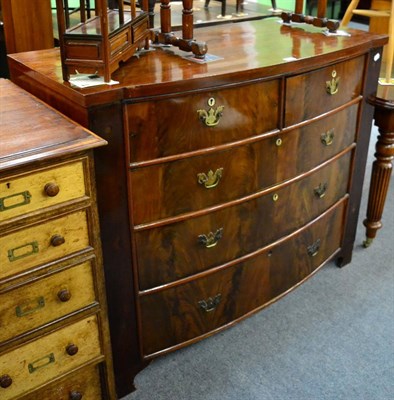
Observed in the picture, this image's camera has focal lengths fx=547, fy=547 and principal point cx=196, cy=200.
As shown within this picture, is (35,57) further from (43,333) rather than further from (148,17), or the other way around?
(43,333)

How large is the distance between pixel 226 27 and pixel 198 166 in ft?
2.57

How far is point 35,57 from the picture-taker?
162 cm

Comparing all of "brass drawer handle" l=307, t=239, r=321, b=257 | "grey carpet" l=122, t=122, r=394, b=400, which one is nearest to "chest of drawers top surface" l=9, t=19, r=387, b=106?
"brass drawer handle" l=307, t=239, r=321, b=257

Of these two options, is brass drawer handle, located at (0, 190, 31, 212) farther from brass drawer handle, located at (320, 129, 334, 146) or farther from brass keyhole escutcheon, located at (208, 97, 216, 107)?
brass drawer handle, located at (320, 129, 334, 146)

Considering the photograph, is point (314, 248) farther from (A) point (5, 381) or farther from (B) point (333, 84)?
(A) point (5, 381)

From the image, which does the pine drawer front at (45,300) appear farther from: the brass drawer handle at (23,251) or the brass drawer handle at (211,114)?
the brass drawer handle at (211,114)

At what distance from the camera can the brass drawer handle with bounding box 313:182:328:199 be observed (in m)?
1.97

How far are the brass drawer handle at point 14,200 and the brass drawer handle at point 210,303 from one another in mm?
758

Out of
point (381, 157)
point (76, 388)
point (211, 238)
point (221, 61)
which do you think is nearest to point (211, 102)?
point (221, 61)

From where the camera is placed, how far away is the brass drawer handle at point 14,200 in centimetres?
118

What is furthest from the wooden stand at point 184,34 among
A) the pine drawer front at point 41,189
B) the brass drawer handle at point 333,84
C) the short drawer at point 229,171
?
the pine drawer front at point 41,189

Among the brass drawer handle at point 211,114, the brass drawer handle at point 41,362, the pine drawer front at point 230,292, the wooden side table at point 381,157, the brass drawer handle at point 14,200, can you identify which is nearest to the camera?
the brass drawer handle at point 14,200

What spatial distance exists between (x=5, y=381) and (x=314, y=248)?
4.00 ft

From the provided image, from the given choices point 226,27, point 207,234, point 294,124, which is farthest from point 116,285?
point 226,27
